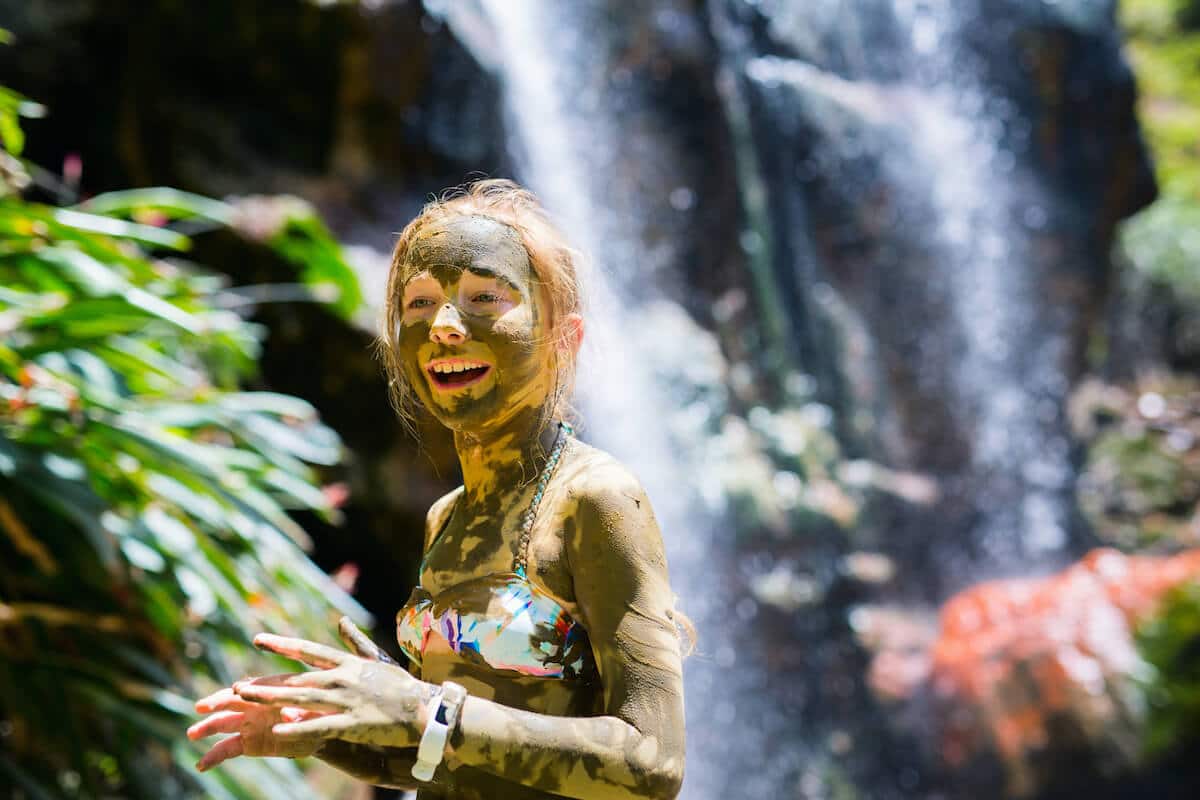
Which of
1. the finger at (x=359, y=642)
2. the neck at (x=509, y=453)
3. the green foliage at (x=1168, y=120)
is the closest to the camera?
the finger at (x=359, y=642)

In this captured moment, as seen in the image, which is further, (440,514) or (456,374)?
(440,514)

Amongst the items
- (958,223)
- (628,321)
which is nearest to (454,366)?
(628,321)

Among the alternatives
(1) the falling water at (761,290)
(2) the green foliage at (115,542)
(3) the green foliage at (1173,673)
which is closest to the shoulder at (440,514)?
(2) the green foliage at (115,542)

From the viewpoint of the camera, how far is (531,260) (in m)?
1.02

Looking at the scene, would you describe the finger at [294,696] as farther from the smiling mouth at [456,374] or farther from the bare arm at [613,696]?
the smiling mouth at [456,374]

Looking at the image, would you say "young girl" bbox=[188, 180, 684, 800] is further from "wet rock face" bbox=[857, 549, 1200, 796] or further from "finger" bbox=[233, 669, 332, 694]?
"wet rock face" bbox=[857, 549, 1200, 796]

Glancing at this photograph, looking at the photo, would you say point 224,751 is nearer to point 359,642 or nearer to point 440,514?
point 359,642

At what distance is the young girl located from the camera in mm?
813

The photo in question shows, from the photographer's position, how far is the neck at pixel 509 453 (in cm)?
101

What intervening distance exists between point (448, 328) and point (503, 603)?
9.7 inches

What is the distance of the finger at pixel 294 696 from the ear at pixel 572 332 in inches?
15.8

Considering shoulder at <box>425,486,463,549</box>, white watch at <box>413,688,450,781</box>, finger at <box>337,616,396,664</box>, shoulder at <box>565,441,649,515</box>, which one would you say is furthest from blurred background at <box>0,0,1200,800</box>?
white watch at <box>413,688,450,781</box>

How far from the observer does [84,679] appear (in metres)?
2.20

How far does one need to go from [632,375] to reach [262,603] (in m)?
3.88
